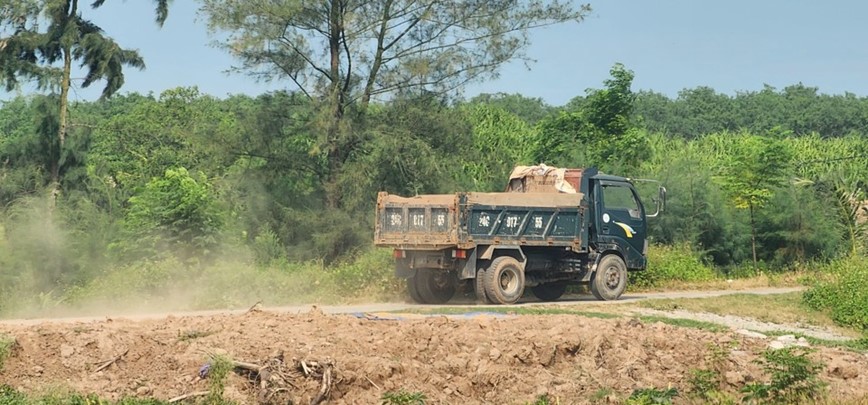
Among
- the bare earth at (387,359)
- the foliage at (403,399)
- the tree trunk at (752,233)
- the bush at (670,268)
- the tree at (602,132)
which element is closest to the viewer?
the foliage at (403,399)

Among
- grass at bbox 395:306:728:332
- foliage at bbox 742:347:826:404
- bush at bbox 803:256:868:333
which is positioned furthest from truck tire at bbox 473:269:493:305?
foliage at bbox 742:347:826:404

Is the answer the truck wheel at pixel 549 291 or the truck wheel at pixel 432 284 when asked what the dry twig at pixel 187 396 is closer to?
the truck wheel at pixel 432 284

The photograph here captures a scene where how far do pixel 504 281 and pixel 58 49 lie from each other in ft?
46.3

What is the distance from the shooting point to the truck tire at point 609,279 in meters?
22.1

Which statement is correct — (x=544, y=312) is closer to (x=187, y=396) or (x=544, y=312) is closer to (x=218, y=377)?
(x=218, y=377)

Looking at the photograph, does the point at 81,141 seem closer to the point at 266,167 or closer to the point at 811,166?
the point at 266,167

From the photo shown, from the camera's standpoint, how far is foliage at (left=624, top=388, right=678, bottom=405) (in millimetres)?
9805

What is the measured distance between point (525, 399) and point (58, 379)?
184 inches

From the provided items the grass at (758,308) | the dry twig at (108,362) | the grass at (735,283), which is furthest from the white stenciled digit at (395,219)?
the dry twig at (108,362)

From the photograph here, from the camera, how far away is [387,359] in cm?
1112

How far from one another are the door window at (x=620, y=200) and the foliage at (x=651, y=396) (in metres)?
11.7

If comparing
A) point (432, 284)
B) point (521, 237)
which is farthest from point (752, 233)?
point (432, 284)

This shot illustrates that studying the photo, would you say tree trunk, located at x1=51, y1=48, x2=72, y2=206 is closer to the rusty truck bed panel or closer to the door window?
the rusty truck bed panel

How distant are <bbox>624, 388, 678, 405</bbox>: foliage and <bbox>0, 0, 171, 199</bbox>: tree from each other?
66.1 ft
